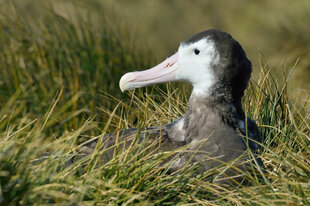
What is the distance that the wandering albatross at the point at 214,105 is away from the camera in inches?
102

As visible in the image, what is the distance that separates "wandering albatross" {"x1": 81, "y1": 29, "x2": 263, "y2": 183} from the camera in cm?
259

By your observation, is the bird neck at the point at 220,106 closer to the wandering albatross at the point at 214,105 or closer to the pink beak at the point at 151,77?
the wandering albatross at the point at 214,105

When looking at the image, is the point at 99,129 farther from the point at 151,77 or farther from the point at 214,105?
the point at 214,105

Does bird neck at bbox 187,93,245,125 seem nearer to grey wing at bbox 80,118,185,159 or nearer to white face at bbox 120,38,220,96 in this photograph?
white face at bbox 120,38,220,96

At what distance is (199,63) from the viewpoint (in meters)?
2.68

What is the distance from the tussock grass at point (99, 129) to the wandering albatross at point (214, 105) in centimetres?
14

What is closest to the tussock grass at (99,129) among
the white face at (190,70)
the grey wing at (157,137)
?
the grey wing at (157,137)

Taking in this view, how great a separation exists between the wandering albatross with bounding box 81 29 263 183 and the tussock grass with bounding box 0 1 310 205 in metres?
0.14

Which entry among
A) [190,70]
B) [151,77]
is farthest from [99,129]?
[190,70]

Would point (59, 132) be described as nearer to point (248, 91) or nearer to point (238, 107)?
point (248, 91)

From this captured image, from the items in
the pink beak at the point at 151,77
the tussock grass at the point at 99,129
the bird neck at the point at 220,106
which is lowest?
the tussock grass at the point at 99,129

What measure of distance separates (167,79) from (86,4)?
2.33m

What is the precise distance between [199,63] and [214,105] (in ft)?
0.69

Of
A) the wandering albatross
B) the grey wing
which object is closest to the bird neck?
the wandering albatross
